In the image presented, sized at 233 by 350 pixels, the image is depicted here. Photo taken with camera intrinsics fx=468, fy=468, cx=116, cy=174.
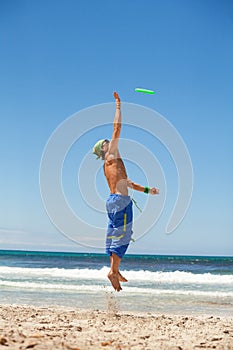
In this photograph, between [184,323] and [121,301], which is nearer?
[184,323]

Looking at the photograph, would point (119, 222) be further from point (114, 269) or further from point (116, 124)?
point (116, 124)

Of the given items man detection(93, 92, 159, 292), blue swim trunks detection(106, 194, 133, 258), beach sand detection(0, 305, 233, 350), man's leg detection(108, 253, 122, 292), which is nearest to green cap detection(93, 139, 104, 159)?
man detection(93, 92, 159, 292)

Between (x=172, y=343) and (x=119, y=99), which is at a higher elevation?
(x=119, y=99)

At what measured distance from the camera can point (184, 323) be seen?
22.5 feet

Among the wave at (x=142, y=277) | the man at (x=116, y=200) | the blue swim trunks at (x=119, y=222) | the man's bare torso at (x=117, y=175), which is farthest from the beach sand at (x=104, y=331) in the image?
the wave at (x=142, y=277)

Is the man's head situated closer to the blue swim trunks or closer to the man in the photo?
the man

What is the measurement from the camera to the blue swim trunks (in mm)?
6512

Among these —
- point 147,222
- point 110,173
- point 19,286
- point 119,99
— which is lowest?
point 19,286

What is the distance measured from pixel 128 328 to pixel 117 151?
243 cm

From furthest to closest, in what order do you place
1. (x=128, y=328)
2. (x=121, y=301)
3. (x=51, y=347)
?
(x=121, y=301) → (x=128, y=328) → (x=51, y=347)

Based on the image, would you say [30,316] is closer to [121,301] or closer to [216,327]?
[216,327]

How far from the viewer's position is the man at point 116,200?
652 centimetres

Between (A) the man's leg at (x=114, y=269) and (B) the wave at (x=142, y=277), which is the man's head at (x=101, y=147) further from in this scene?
(B) the wave at (x=142, y=277)

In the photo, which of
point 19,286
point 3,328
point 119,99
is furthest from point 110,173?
point 19,286
